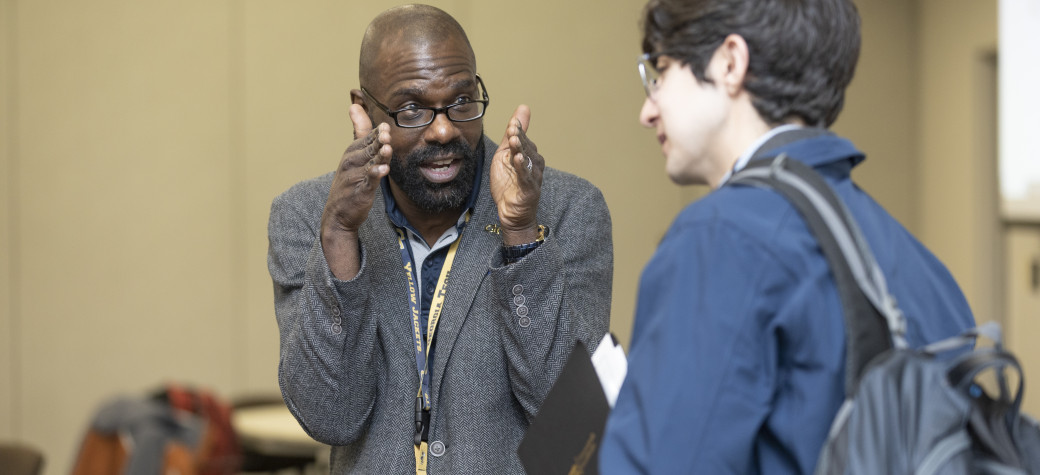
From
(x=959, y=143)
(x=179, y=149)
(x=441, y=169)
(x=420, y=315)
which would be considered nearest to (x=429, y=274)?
(x=420, y=315)

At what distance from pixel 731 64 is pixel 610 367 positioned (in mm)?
491

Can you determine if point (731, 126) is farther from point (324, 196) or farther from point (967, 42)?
point (967, 42)

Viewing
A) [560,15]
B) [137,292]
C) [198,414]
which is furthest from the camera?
[560,15]

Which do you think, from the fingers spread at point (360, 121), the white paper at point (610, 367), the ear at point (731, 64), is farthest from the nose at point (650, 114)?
the fingers spread at point (360, 121)

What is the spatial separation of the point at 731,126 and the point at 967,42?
5266mm

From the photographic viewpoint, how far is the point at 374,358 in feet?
6.12

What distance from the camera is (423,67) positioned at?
1957 mm

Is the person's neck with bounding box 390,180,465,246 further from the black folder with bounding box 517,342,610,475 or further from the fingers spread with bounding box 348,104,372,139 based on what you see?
the black folder with bounding box 517,342,610,475

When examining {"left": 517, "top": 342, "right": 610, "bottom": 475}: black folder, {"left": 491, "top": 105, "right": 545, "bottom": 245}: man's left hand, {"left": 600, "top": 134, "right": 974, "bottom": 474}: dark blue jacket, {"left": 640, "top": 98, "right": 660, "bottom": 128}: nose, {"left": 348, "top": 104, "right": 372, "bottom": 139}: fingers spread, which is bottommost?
{"left": 517, "top": 342, "right": 610, "bottom": 475}: black folder

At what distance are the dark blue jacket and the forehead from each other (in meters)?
1.03

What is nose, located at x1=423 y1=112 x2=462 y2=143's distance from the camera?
1.93 metres

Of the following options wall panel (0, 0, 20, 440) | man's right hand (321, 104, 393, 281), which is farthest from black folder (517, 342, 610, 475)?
wall panel (0, 0, 20, 440)

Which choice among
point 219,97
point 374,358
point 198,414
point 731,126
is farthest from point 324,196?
point 219,97

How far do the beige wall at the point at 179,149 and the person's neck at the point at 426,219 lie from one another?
2448mm
